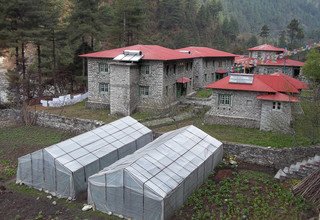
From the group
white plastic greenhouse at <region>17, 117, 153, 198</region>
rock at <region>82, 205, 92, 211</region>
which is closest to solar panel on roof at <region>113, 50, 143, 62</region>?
white plastic greenhouse at <region>17, 117, 153, 198</region>

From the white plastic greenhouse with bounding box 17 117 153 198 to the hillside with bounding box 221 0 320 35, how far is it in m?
133

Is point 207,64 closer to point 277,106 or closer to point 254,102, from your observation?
point 254,102

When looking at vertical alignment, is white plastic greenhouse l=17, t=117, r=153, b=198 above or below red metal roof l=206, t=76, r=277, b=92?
below

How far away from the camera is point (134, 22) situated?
41594 millimetres

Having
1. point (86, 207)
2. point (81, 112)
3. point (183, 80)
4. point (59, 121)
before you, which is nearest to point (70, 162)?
point (86, 207)

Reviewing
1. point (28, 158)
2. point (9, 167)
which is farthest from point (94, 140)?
point (9, 167)

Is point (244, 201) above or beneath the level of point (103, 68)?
beneath

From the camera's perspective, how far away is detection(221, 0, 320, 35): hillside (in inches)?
6027

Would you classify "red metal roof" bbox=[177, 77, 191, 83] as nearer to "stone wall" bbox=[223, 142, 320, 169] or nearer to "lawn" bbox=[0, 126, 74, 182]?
"lawn" bbox=[0, 126, 74, 182]

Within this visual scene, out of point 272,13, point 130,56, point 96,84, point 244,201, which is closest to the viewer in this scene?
point 244,201

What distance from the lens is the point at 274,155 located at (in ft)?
64.0

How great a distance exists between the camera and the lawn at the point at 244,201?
47.1 feet

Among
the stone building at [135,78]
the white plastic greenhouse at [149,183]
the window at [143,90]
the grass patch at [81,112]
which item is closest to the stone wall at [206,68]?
the stone building at [135,78]

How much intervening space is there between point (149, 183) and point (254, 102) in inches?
510
